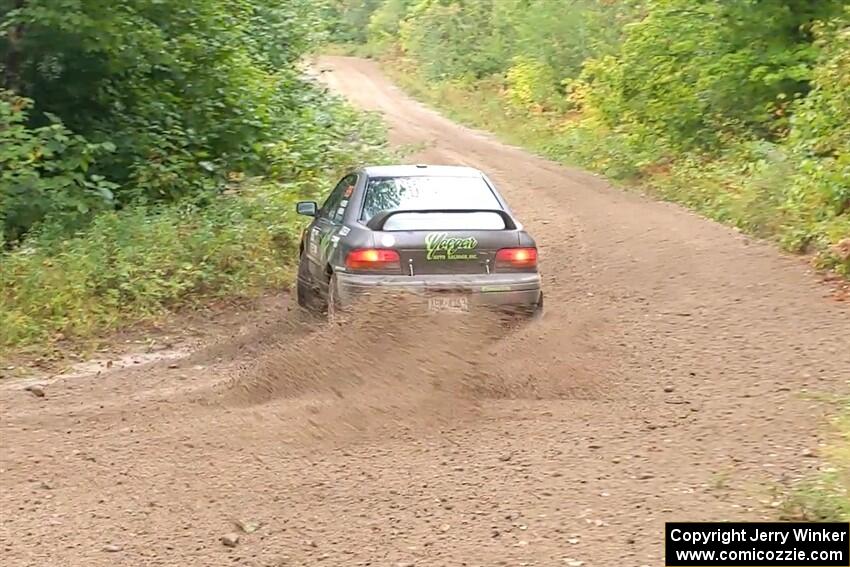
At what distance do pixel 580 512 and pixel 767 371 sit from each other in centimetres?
357

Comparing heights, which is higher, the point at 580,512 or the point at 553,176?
the point at 580,512

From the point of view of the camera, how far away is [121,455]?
23.0ft

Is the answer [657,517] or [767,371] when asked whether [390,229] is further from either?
[657,517]

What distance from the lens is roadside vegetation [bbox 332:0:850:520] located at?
1430 centimetres

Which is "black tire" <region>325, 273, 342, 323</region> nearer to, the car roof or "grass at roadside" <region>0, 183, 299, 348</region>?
the car roof

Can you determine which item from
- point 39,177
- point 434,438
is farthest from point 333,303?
point 39,177

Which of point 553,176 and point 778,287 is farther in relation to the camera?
point 553,176

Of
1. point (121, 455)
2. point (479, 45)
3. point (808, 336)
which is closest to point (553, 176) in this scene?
point (808, 336)

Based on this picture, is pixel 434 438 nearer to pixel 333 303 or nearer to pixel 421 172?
pixel 333 303

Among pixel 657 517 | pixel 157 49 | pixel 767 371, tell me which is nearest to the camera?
pixel 657 517

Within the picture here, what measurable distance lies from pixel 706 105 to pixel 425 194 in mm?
13309

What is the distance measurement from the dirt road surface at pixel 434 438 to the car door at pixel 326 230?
0.66 m

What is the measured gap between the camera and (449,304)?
29.9 feet

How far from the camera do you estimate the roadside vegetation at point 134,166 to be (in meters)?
11.6
